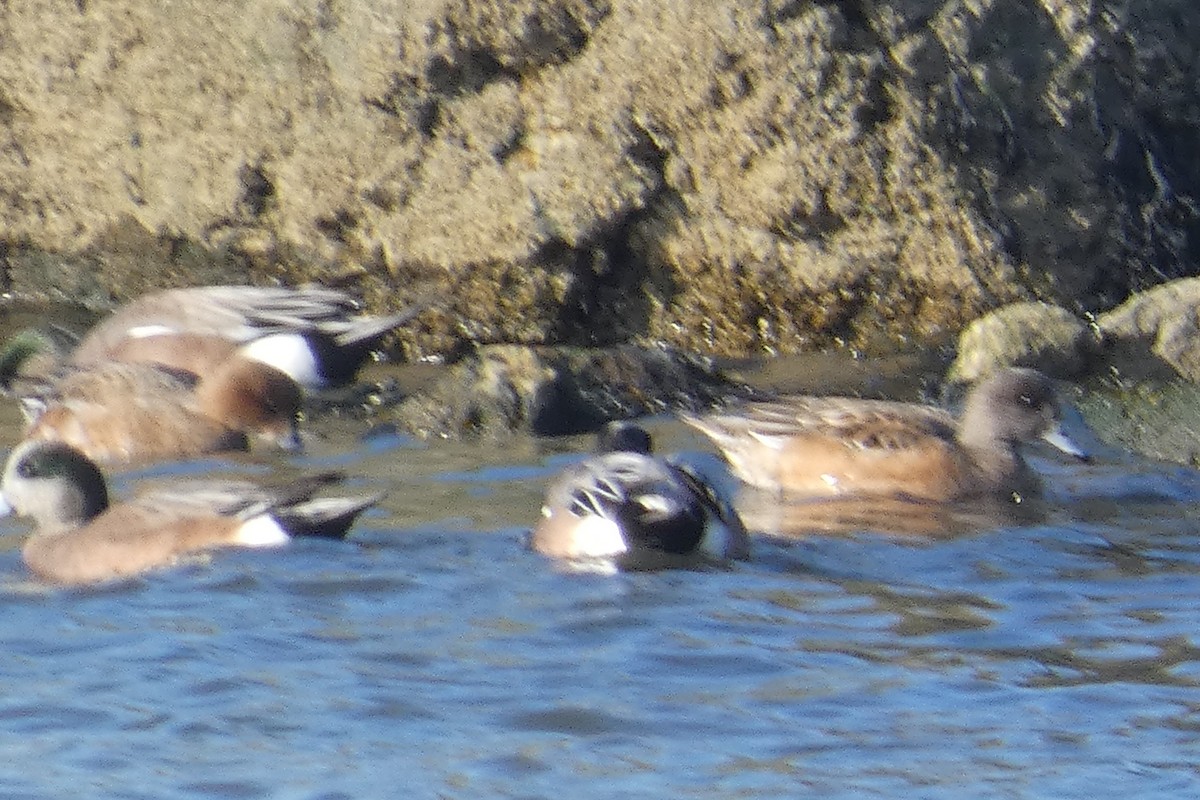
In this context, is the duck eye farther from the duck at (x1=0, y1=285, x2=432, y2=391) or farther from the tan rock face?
the tan rock face

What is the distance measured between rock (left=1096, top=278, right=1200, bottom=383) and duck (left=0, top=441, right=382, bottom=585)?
3.85 m

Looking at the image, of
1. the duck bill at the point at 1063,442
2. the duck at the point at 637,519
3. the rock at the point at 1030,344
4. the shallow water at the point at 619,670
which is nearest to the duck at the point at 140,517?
the shallow water at the point at 619,670

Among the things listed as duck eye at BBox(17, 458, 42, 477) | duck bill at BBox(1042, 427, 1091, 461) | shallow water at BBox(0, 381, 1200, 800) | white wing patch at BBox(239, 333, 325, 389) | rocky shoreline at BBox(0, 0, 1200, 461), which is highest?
rocky shoreline at BBox(0, 0, 1200, 461)

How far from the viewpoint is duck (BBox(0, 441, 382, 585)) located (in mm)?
7461

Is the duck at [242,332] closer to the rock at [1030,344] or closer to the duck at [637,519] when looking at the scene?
the rock at [1030,344]

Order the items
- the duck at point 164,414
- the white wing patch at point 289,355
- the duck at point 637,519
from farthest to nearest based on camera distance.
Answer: the white wing patch at point 289,355 < the duck at point 164,414 < the duck at point 637,519

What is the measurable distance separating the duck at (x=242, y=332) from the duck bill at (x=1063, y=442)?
312 centimetres

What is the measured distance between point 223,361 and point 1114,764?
607cm

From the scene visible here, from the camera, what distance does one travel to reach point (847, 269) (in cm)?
1067

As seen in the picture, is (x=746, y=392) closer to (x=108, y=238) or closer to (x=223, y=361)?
(x=223, y=361)

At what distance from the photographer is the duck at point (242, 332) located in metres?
10.6

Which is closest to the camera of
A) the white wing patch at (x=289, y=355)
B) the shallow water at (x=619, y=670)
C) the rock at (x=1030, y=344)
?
the shallow water at (x=619, y=670)

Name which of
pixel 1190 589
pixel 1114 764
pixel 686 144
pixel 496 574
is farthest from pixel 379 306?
pixel 1114 764

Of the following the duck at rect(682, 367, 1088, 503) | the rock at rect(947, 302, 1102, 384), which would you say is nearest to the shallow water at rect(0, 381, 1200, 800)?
the duck at rect(682, 367, 1088, 503)
